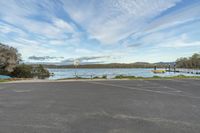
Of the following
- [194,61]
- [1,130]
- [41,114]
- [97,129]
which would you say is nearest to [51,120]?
[41,114]

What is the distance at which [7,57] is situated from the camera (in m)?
29.4

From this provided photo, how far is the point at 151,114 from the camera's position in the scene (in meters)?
4.88

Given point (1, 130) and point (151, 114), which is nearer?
point (1, 130)

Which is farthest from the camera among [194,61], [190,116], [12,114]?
[194,61]

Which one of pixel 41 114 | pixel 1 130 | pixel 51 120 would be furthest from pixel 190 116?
pixel 1 130

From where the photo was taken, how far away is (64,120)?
14.2ft

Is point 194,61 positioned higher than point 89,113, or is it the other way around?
point 194,61

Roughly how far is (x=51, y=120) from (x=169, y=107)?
173 inches

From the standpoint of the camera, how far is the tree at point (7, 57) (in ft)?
95.1

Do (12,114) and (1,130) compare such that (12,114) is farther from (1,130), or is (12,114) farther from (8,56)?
(8,56)

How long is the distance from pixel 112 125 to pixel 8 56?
3194cm

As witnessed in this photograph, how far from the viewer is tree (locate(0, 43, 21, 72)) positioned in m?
29.0

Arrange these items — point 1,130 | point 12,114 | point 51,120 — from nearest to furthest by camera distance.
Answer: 1. point 1,130
2. point 51,120
3. point 12,114

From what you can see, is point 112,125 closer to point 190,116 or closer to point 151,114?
point 151,114
